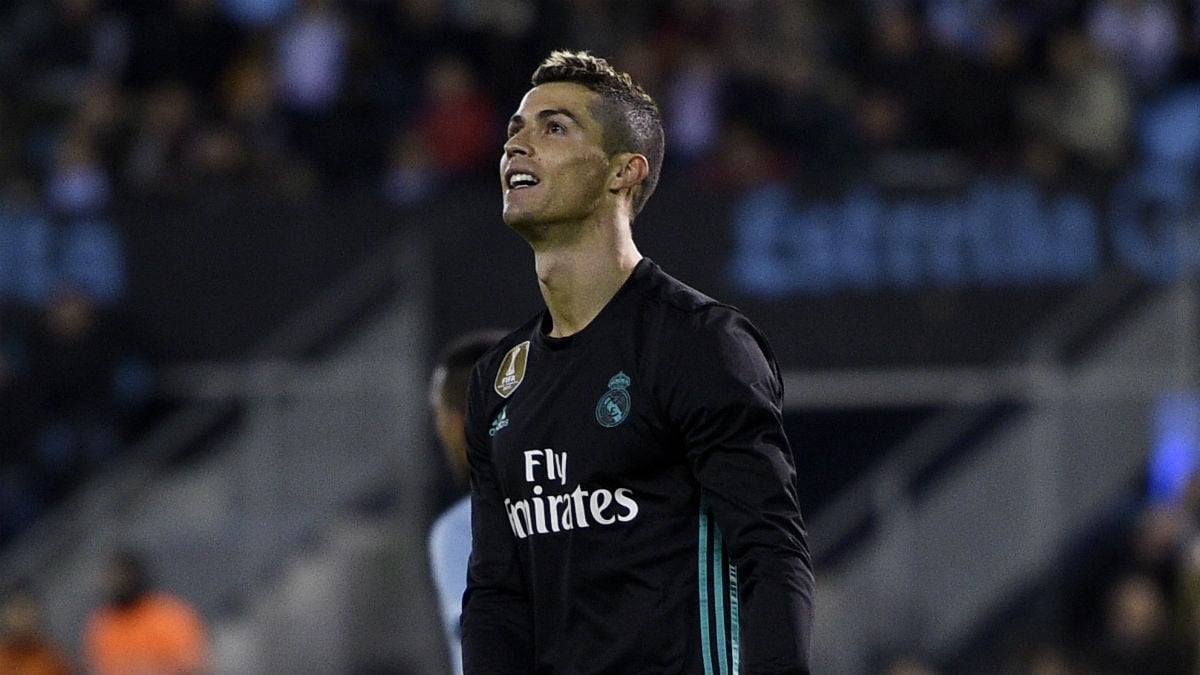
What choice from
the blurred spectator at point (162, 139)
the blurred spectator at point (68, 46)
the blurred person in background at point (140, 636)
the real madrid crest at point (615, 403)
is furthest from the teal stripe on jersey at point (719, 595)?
the blurred spectator at point (68, 46)

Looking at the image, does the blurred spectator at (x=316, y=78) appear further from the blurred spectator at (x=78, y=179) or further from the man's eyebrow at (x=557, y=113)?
the man's eyebrow at (x=557, y=113)

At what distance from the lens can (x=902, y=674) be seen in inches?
433

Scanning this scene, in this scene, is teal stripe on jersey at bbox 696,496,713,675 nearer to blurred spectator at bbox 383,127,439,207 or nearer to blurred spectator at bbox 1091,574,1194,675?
blurred spectator at bbox 1091,574,1194,675

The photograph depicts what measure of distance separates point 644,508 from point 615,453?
10cm

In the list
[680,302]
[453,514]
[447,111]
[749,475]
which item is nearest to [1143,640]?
[447,111]

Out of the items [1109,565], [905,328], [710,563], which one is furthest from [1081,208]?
[710,563]

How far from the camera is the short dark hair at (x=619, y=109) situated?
3.92 meters

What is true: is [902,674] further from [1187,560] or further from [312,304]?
[312,304]

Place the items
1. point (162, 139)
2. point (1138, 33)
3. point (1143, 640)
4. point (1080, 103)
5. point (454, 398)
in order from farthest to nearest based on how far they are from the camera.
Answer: point (1138, 33), point (162, 139), point (1080, 103), point (1143, 640), point (454, 398)

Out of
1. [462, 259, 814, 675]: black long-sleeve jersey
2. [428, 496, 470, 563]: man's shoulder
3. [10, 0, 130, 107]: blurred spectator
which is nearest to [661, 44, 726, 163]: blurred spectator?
[10, 0, 130, 107]: blurred spectator

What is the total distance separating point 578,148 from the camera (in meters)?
3.89

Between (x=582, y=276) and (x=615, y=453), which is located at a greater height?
(x=582, y=276)

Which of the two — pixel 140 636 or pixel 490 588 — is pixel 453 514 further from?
pixel 140 636

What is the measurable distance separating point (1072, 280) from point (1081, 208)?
0.39 metres
